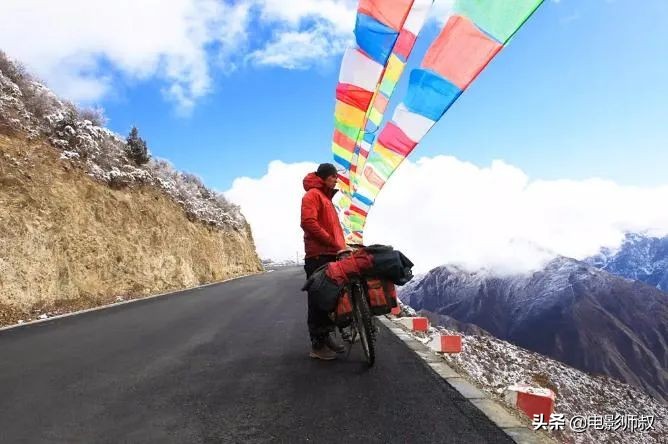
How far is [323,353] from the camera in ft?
18.6

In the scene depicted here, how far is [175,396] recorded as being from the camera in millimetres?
4363

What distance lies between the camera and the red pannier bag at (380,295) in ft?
16.9

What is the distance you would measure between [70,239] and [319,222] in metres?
10.5

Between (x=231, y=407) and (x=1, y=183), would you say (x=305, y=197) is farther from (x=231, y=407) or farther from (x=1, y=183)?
(x=1, y=183)

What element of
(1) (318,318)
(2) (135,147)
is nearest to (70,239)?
(2) (135,147)

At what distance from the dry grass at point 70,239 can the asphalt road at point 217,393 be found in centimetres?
386

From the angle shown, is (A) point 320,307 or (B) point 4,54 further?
(B) point 4,54

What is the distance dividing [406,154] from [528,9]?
6.70 meters

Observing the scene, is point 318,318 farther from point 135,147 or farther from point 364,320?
point 135,147

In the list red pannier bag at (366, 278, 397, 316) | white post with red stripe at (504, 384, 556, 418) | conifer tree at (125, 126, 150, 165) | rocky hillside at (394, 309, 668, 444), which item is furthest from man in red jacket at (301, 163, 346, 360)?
conifer tree at (125, 126, 150, 165)

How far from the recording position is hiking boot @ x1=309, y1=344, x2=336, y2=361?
5641mm

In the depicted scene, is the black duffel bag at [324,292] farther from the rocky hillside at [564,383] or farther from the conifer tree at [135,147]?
the conifer tree at [135,147]

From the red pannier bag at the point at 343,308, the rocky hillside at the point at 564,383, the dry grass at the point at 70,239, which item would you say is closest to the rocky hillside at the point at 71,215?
the dry grass at the point at 70,239

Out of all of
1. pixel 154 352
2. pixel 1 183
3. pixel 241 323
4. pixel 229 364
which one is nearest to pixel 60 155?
pixel 1 183
